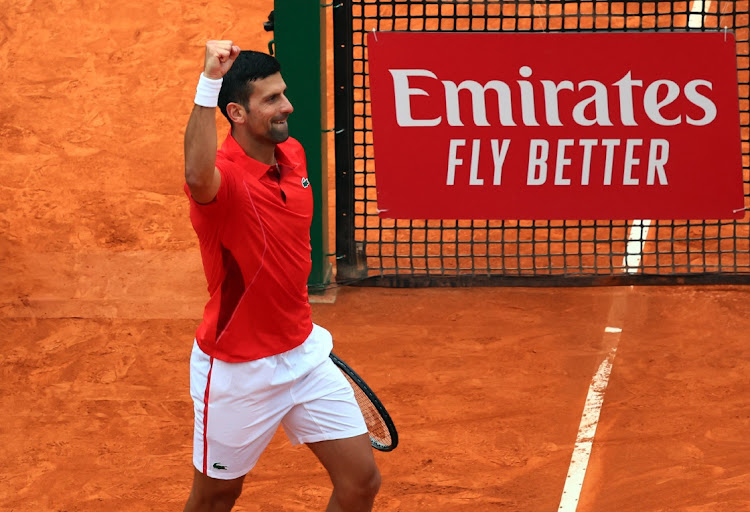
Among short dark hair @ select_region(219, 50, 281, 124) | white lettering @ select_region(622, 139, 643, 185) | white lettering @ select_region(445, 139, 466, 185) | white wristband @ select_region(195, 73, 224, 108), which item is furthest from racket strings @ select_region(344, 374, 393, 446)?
white lettering @ select_region(622, 139, 643, 185)

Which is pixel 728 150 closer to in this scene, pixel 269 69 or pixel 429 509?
Answer: pixel 429 509

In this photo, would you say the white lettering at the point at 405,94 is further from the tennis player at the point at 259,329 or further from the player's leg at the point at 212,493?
the player's leg at the point at 212,493

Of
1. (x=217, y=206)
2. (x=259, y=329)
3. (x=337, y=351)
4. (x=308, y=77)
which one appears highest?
(x=308, y=77)

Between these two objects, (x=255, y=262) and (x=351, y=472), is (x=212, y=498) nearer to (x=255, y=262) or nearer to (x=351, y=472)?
(x=351, y=472)

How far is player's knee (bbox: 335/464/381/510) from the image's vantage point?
388cm

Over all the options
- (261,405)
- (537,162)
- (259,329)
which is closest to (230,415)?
(261,405)

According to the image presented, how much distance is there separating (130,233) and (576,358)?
302 cm

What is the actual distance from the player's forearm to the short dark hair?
1.16 ft

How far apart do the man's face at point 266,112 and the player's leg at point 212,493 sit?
1201 millimetres

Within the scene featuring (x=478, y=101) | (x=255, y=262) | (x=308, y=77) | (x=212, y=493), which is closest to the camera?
(x=255, y=262)

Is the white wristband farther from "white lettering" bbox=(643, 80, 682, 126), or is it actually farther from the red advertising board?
"white lettering" bbox=(643, 80, 682, 126)

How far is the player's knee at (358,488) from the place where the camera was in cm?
388

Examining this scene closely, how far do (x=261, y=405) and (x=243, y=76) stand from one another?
1.11 metres

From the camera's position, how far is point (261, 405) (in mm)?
3871
